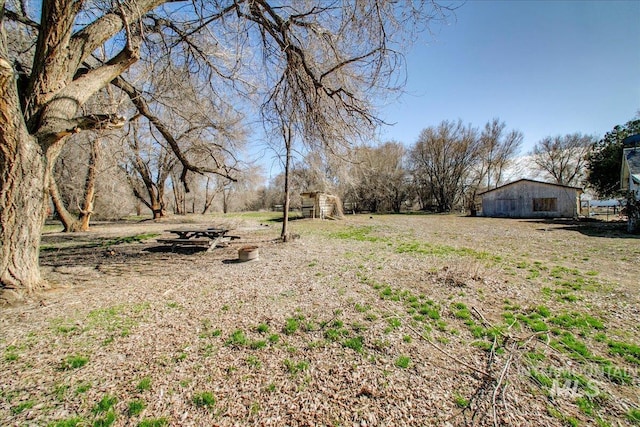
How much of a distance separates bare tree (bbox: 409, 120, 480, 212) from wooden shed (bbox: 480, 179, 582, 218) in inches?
352

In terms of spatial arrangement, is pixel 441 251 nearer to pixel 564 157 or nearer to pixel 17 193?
pixel 17 193

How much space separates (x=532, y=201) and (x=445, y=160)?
12.6 metres

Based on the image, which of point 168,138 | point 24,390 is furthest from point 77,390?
point 168,138

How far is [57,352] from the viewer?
2924mm

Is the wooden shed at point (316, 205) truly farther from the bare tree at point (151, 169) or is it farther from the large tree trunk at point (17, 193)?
the large tree trunk at point (17, 193)

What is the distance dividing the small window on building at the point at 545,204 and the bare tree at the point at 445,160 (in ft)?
37.6

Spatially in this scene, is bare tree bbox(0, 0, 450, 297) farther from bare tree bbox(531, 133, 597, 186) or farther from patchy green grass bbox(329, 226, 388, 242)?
bare tree bbox(531, 133, 597, 186)

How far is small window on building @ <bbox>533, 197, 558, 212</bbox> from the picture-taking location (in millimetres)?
22062

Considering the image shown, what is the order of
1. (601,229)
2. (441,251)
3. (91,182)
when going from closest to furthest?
(441,251) < (91,182) < (601,229)

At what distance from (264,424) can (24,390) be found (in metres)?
2.24

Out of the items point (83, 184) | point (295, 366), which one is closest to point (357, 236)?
point (295, 366)

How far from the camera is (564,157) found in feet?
116

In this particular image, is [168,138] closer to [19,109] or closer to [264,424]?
[19,109]

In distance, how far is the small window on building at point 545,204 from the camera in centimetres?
2206
